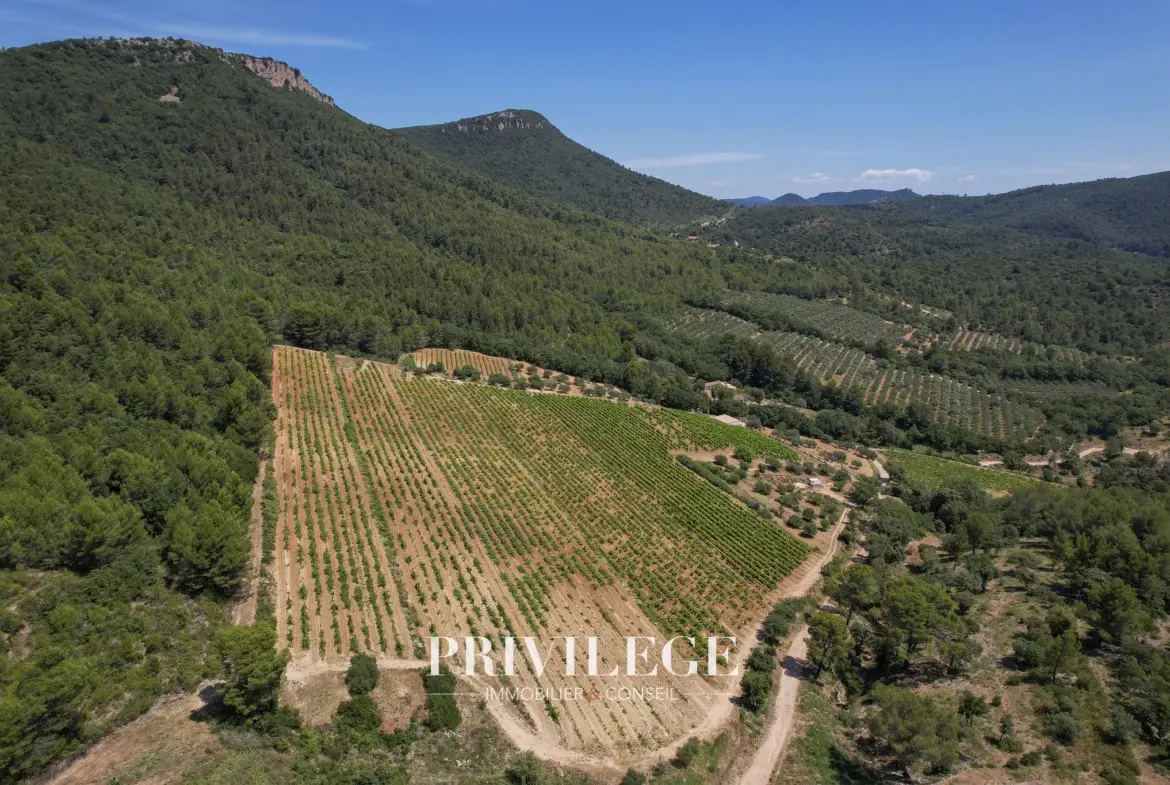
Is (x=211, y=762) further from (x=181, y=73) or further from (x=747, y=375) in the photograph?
(x=181, y=73)

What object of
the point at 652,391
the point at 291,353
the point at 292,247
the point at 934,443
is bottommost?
the point at 934,443

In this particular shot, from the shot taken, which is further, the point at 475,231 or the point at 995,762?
the point at 475,231

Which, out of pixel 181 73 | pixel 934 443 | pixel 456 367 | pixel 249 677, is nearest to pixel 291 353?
pixel 456 367

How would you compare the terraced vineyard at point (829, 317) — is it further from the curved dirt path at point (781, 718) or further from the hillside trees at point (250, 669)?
the hillside trees at point (250, 669)

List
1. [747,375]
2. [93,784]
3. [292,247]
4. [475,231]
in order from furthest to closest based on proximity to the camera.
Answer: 1. [475,231]
2. [292,247]
3. [747,375]
4. [93,784]

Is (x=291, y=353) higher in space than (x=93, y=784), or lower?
higher

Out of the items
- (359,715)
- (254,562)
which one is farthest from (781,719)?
(254,562)

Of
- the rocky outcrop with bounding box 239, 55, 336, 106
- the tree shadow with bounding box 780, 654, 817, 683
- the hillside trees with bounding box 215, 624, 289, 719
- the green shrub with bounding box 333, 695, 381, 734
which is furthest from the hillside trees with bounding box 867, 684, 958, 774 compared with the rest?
the rocky outcrop with bounding box 239, 55, 336, 106

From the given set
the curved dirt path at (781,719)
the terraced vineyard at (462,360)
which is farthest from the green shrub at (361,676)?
the terraced vineyard at (462,360)
